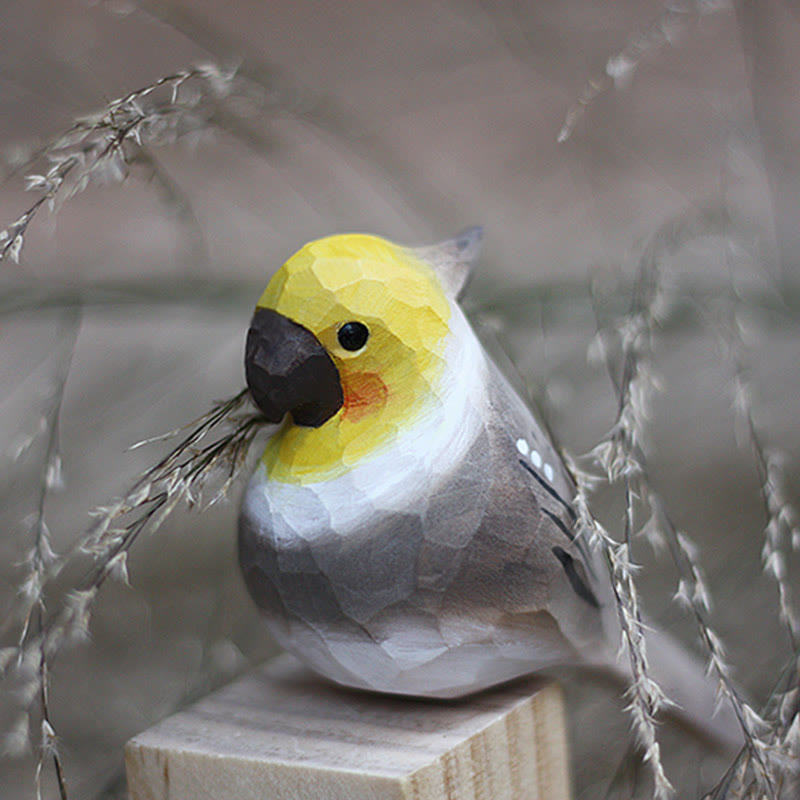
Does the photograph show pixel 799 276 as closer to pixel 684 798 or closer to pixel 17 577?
pixel 684 798

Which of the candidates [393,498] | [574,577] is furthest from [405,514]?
[574,577]

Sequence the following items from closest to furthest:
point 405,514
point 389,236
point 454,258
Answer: point 405,514 < point 454,258 < point 389,236

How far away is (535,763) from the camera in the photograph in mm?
613

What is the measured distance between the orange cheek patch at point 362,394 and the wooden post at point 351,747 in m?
0.18

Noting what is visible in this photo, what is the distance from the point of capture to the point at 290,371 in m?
0.55

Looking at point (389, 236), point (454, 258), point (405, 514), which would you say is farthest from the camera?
point (389, 236)

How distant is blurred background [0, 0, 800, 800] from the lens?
3.11 ft

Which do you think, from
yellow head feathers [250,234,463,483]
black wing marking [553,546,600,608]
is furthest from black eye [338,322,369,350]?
black wing marking [553,546,600,608]

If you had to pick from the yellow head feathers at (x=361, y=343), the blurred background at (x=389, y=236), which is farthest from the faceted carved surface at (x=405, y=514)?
the blurred background at (x=389, y=236)

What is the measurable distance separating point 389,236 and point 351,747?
1021mm

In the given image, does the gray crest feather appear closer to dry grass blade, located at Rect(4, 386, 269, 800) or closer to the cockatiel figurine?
the cockatiel figurine

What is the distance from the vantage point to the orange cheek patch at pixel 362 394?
1.82ft

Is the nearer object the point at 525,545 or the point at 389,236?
the point at 525,545

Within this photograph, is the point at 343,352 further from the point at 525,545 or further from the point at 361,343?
the point at 525,545
